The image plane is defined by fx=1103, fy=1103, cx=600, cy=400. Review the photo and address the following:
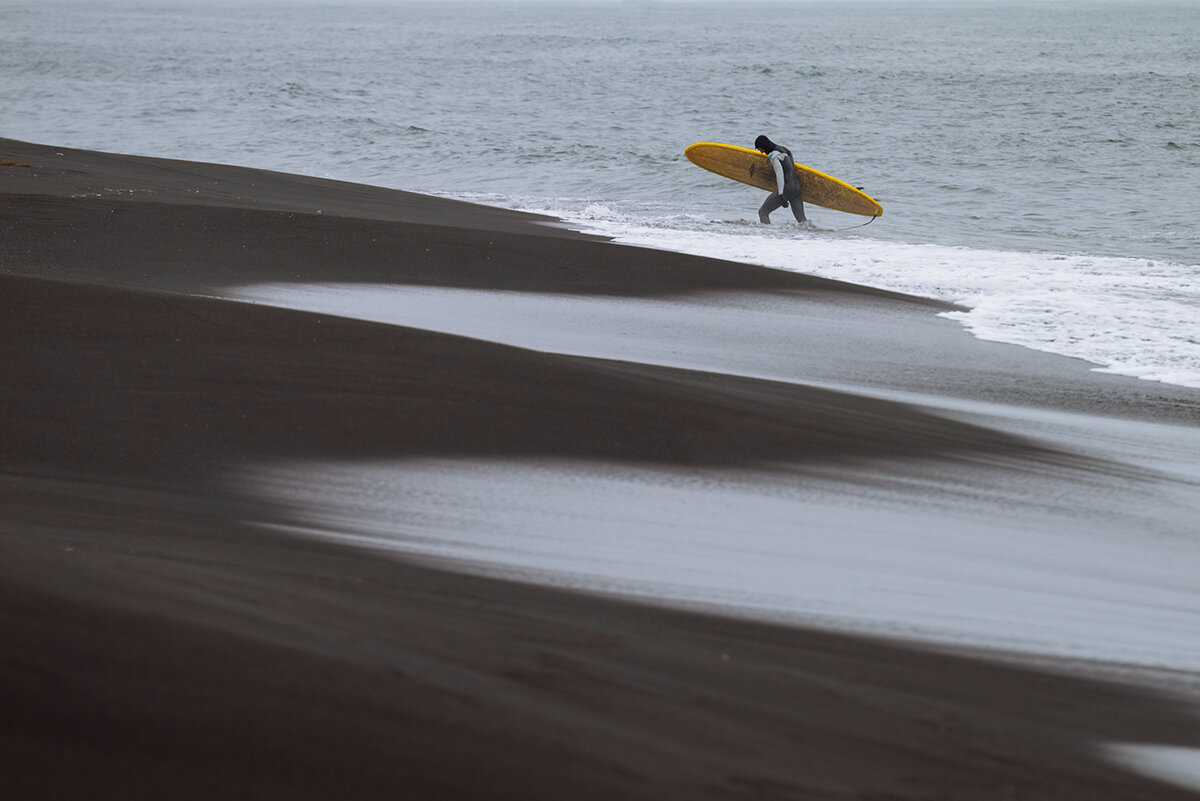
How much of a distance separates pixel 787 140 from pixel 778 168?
53.8 ft

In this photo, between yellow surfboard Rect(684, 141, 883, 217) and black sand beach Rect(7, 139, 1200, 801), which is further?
yellow surfboard Rect(684, 141, 883, 217)

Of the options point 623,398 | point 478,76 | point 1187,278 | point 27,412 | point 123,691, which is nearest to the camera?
point 123,691

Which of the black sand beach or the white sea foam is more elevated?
the black sand beach

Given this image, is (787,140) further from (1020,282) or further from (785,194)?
(1020,282)

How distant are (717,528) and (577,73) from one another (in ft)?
186

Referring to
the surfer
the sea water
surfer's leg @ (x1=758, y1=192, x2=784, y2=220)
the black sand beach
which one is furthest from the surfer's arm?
the black sand beach

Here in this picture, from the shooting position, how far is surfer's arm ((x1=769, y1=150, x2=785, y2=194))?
18.0 m

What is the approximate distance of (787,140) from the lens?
33.8m

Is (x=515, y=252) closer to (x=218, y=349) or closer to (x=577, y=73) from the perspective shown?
(x=218, y=349)

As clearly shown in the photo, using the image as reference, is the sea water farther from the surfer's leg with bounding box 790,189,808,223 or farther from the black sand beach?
the black sand beach

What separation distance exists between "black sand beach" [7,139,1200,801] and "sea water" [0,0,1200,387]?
4.56 meters

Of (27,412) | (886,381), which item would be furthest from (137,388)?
(886,381)

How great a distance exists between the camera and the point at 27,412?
5055 mm

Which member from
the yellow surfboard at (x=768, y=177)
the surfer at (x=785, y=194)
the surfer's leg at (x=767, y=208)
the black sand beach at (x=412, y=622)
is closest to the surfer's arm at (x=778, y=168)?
the surfer at (x=785, y=194)
